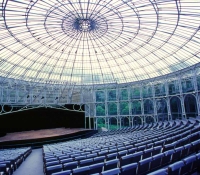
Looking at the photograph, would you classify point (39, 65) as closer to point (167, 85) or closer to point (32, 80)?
point (32, 80)

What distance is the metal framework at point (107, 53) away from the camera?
18.5m

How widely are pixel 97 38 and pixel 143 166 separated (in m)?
23.8

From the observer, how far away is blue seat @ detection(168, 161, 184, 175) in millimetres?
4453

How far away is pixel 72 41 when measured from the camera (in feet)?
91.0

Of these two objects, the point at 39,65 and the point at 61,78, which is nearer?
the point at 39,65

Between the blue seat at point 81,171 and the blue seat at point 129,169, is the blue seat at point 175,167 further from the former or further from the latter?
the blue seat at point 81,171

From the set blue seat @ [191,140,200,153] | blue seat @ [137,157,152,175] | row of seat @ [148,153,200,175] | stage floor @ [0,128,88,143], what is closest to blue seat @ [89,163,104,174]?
blue seat @ [137,157,152,175]

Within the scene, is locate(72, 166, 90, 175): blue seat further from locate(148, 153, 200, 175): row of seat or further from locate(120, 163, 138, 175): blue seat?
locate(148, 153, 200, 175): row of seat

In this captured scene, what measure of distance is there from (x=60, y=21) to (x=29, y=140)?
65.4ft

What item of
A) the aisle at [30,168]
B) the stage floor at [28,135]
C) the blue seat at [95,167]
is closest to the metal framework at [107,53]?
the stage floor at [28,135]

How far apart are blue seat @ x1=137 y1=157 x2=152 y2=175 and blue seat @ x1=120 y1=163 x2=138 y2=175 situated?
0.20 metres

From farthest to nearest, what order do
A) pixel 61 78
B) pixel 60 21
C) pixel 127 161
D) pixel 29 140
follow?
pixel 61 78 → pixel 29 140 → pixel 60 21 → pixel 127 161

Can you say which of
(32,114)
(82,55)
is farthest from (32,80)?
(82,55)

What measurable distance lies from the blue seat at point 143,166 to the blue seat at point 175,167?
1.10m
